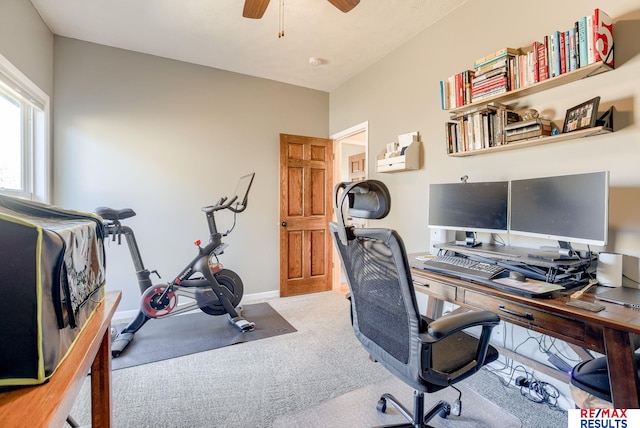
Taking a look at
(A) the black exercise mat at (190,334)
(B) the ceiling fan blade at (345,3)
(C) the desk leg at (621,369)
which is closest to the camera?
(C) the desk leg at (621,369)

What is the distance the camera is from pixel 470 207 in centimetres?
213

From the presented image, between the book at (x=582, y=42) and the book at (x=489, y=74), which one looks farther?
the book at (x=489, y=74)

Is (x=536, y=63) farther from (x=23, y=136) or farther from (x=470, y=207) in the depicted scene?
(x=23, y=136)

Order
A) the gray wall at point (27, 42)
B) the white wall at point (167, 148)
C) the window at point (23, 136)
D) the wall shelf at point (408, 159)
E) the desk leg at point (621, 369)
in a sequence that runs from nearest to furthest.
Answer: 1. the desk leg at point (621, 369)
2. the gray wall at point (27, 42)
3. the window at point (23, 136)
4. the wall shelf at point (408, 159)
5. the white wall at point (167, 148)

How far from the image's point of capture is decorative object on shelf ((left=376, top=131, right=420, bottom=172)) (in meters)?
2.78

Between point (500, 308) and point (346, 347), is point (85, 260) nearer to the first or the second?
point (500, 308)

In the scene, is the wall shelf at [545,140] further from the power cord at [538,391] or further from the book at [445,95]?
the power cord at [538,391]

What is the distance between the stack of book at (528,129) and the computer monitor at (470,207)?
0.96 feet

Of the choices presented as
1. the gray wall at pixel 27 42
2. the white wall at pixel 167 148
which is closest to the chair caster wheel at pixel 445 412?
the white wall at pixel 167 148

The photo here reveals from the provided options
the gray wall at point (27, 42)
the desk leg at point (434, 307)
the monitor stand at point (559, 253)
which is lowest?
the desk leg at point (434, 307)

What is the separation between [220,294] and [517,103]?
2.88 m

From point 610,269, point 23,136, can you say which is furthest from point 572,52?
point 23,136

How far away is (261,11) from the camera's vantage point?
2.05 meters

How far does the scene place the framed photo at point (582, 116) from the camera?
5.13 ft
